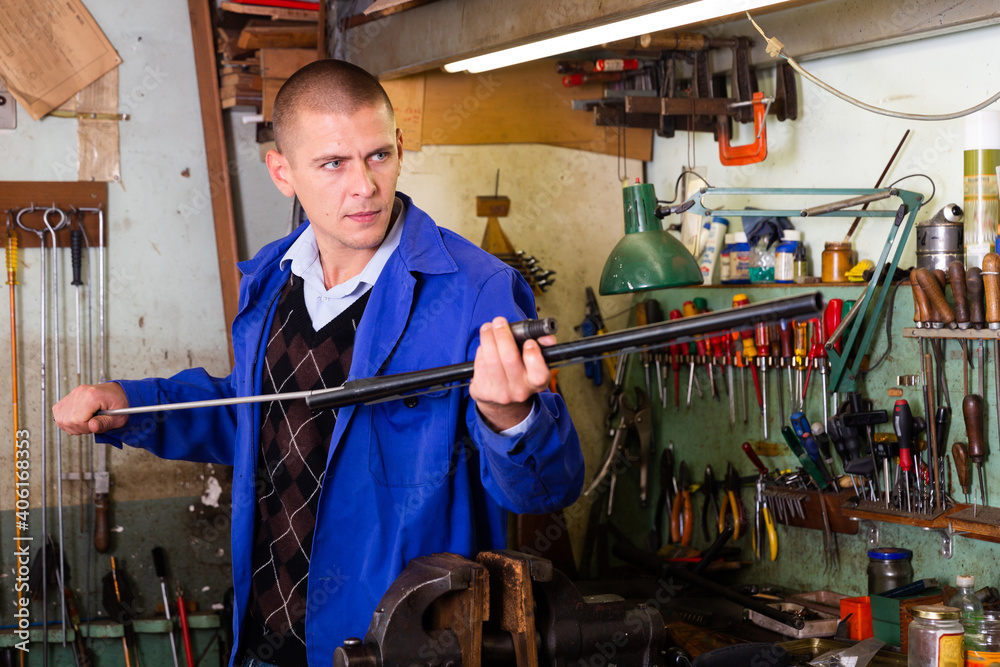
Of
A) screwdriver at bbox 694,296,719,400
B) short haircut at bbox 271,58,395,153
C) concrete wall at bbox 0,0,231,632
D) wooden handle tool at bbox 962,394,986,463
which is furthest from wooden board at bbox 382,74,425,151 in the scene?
wooden handle tool at bbox 962,394,986,463

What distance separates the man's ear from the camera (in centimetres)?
174

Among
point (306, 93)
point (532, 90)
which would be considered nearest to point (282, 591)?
point (306, 93)

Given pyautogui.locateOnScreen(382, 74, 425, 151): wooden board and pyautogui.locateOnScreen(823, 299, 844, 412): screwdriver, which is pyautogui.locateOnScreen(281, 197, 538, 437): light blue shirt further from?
pyautogui.locateOnScreen(823, 299, 844, 412): screwdriver

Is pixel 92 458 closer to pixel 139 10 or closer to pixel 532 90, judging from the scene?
pixel 139 10

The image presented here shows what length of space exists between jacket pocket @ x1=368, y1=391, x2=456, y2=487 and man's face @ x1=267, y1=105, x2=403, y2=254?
331 millimetres

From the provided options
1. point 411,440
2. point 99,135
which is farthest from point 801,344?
point 99,135

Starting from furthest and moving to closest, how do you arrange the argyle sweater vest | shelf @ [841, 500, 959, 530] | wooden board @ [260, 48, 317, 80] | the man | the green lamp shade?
wooden board @ [260, 48, 317, 80] → the green lamp shade → shelf @ [841, 500, 959, 530] → the argyle sweater vest → the man

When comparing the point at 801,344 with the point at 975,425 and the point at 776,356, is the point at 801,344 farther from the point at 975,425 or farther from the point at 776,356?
the point at 975,425

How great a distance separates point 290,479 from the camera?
1.59 meters

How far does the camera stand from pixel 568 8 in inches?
80.0

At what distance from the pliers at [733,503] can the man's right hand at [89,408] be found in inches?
74.5

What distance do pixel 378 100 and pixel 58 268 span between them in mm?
1652

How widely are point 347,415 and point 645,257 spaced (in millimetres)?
1228

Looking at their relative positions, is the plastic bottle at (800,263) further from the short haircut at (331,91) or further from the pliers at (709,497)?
the short haircut at (331,91)
